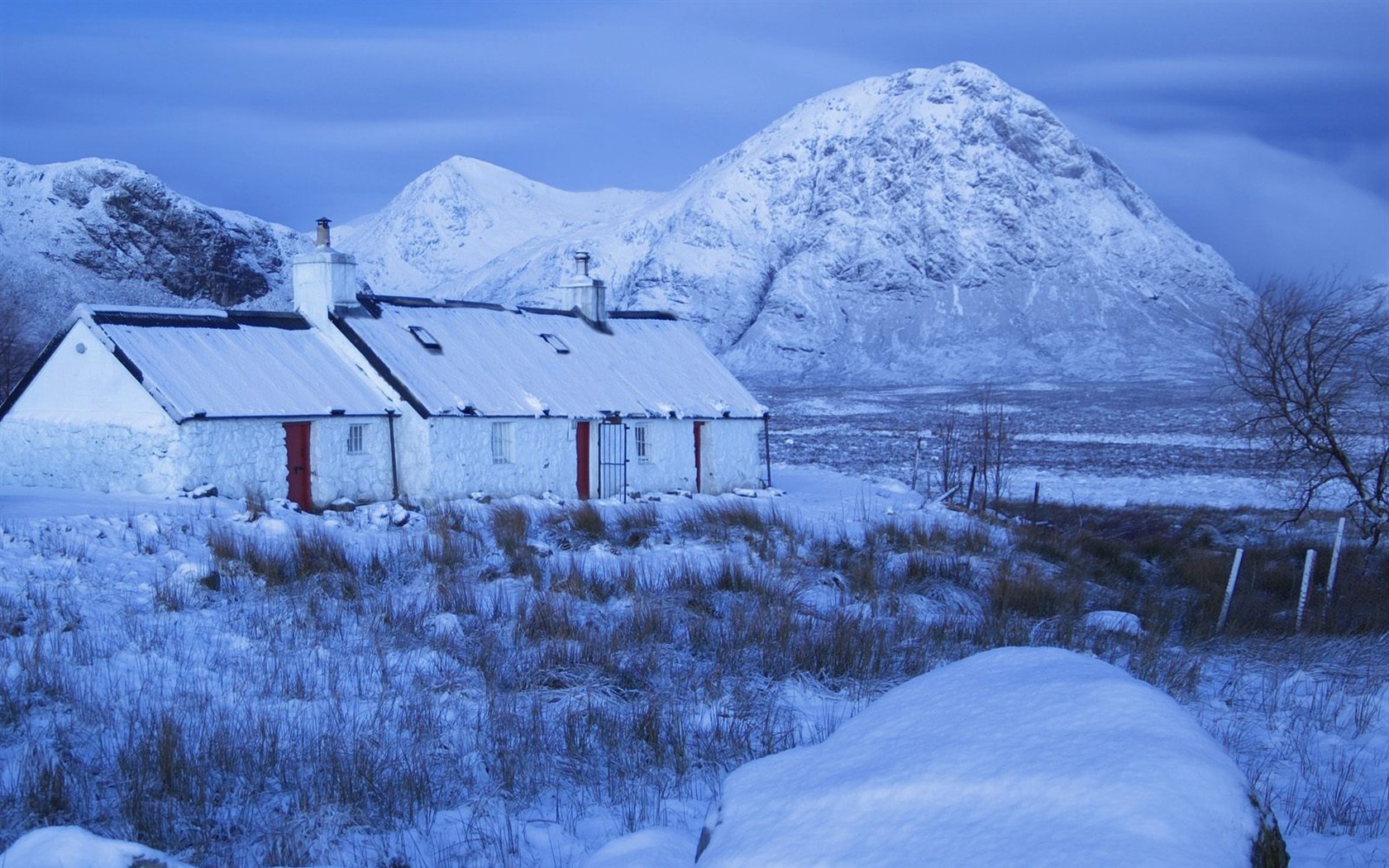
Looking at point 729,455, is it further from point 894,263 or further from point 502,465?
point 894,263

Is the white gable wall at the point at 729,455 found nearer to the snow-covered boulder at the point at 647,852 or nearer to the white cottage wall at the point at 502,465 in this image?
the white cottage wall at the point at 502,465

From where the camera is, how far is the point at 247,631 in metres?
9.70

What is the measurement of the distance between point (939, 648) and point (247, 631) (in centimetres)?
575

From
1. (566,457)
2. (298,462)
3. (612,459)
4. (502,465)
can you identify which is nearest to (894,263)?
(612,459)

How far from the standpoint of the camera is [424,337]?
84.6 ft

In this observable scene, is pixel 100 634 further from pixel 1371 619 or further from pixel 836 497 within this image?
pixel 836 497

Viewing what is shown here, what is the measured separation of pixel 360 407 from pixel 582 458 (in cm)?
528

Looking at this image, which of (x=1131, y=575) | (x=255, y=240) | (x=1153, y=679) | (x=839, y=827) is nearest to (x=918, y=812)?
(x=839, y=827)

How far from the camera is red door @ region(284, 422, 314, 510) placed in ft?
71.5

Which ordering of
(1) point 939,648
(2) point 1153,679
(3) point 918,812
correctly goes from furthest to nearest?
(1) point 939,648 → (2) point 1153,679 → (3) point 918,812

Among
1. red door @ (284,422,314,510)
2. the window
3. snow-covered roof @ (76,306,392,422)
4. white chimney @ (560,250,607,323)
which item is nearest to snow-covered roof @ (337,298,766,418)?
white chimney @ (560,250,607,323)

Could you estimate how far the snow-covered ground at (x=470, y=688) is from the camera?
5.87m

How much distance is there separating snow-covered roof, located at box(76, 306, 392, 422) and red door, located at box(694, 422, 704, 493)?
7986 mm

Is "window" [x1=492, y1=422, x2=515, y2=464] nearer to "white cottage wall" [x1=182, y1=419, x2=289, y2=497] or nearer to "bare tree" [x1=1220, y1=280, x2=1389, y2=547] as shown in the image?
"white cottage wall" [x1=182, y1=419, x2=289, y2=497]
